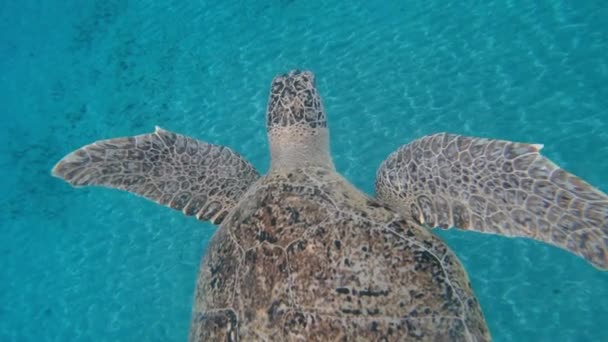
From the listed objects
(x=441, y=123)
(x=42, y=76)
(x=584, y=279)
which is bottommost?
(x=584, y=279)

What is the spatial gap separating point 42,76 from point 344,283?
14678 millimetres

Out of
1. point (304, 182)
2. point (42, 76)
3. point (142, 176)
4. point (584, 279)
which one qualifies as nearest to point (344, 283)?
point (304, 182)

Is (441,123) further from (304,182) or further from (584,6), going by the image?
(304,182)

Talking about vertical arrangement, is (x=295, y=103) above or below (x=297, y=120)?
above

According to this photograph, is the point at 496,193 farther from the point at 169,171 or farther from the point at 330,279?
the point at 169,171

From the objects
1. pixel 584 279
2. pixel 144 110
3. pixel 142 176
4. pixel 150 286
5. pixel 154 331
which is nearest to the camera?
pixel 142 176

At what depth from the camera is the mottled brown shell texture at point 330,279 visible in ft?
8.97

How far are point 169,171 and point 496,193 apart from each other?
3.20 m

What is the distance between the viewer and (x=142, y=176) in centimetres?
478

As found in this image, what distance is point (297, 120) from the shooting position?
4949 mm

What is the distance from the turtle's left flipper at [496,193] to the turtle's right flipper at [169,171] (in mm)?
1692

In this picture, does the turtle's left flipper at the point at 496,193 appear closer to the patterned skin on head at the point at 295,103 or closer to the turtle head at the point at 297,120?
the turtle head at the point at 297,120

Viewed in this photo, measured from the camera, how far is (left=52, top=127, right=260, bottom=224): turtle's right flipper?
4535 mm

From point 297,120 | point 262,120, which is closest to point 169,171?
point 297,120
